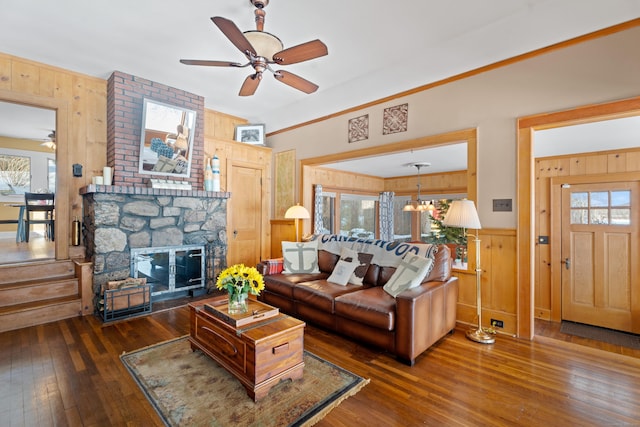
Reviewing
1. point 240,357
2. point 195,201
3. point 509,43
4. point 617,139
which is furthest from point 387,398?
point 617,139

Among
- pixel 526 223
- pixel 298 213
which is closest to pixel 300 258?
pixel 298 213

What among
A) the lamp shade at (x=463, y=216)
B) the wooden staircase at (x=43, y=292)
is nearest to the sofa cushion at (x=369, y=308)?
the lamp shade at (x=463, y=216)

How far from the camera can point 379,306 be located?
2.67 meters

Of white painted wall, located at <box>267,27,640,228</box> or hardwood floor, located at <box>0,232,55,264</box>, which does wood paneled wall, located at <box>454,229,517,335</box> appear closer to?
white painted wall, located at <box>267,27,640,228</box>

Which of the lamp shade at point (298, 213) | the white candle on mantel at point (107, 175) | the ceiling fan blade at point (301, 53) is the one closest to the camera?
the ceiling fan blade at point (301, 53)

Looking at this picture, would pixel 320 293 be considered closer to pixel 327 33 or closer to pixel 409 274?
pixel 409 274

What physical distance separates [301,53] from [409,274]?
2.31 metres

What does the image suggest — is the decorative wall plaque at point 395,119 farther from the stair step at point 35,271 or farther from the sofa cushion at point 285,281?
the stair step at point 35,271

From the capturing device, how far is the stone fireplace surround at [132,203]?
12.2ft

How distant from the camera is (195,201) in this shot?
4.58 m

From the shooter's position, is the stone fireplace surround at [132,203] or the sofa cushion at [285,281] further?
the stone fireplace surround at [132,203]

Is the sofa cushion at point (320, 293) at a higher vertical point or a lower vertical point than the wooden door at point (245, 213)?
lower

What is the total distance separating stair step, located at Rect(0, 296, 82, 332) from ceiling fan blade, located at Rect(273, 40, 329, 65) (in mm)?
3735

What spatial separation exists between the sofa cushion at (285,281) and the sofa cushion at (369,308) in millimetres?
774
